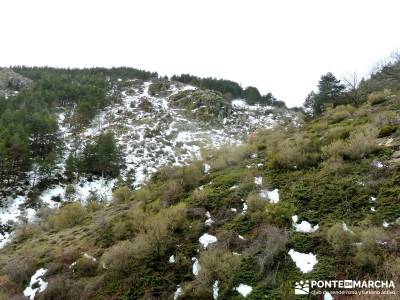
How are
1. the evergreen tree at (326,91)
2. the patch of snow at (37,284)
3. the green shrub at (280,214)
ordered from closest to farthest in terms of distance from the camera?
the green shrub at (280,214) → the patch of snow at (37,284) → the evergreen tree at (326,91)

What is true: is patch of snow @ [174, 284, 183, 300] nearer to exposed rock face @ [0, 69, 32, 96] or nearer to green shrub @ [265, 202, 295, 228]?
green shrub @ [265, 202, 295, 228]

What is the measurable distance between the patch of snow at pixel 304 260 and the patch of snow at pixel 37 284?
27.3ft

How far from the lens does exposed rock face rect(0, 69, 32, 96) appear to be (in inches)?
2539

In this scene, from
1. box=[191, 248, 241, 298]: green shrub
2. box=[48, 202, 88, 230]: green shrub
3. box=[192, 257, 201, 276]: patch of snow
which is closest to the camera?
box=[191, 248, 241, 298]: green shrub

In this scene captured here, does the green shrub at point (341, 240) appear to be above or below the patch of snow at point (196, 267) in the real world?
above

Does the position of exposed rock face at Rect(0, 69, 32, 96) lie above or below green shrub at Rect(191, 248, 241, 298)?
above

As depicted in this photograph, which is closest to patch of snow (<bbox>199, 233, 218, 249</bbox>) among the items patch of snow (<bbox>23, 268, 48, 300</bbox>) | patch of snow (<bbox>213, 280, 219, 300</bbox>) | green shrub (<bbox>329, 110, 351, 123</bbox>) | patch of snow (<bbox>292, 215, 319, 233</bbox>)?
patch of snow (<bbox>213, 280, 219, 300</bbox>)

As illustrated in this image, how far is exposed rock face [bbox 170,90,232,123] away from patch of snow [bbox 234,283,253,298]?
5214cm

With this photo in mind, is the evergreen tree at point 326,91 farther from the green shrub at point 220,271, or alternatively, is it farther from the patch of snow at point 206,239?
the green shrub at point 220,271

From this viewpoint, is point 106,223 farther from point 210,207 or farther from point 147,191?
point 210,207

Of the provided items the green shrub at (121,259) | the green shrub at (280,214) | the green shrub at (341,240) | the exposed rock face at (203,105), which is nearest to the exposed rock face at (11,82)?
the exposed rock face at (203,105)

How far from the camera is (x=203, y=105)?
211 feet

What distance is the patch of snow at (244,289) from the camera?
7.89 m

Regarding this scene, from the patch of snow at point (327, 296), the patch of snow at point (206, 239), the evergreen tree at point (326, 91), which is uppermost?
the evergreen tree at point (326, 91)
